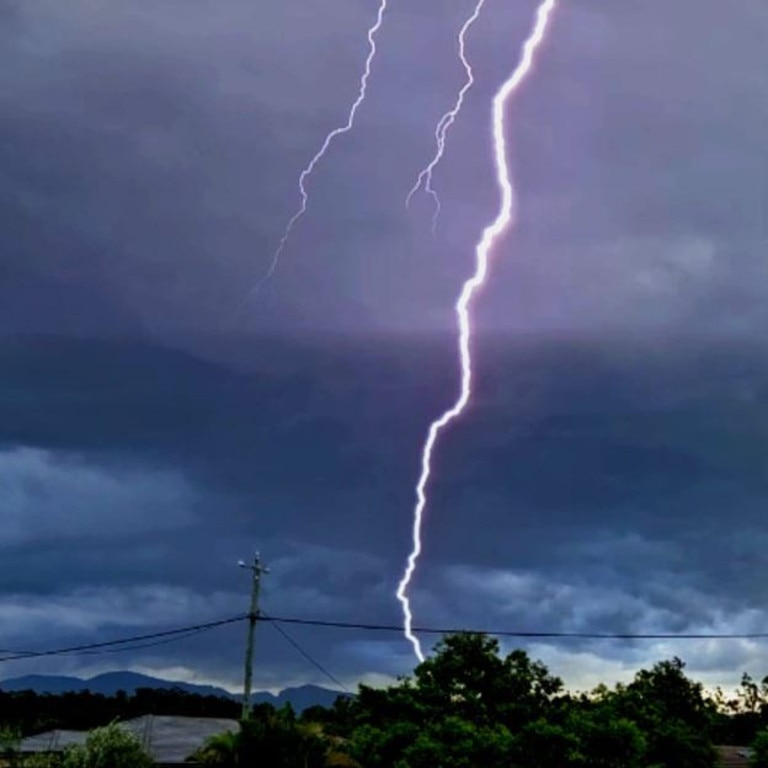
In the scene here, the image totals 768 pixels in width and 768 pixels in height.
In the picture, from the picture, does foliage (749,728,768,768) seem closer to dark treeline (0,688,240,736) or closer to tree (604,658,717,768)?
tree (604,658,717,768)

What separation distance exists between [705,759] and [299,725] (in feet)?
81.9

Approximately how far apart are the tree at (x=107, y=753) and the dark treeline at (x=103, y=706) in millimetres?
33682

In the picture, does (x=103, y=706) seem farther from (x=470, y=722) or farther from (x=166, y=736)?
(x=470, y=722)

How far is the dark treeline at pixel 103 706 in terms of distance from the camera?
60.1 meters

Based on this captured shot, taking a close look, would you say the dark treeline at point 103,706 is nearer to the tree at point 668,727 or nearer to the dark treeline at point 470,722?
the dark treeline at point 470,722

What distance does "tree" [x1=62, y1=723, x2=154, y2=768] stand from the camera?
25.8m

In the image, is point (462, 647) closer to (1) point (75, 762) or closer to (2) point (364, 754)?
(2) point (364, 754)

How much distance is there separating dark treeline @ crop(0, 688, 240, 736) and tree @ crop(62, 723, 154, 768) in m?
33.7

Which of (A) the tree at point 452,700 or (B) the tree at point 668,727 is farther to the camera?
(B) the tree at point 668,727

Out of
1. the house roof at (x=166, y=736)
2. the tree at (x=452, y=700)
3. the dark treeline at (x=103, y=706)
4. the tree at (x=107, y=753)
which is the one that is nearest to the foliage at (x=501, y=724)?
the tree at (x=452, y=700)

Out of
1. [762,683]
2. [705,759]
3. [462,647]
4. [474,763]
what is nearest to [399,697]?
[462,647]

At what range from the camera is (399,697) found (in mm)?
41812

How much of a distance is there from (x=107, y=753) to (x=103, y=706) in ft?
128

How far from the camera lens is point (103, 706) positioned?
6247 centimetres
